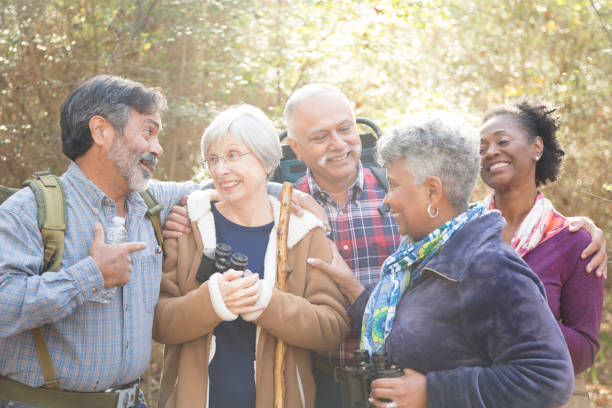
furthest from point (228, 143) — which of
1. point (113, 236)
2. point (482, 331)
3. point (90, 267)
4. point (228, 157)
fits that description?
point (482, 331)

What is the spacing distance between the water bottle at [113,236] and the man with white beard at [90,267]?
4 cm

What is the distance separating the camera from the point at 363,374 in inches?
96.6

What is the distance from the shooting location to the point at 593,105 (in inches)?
324

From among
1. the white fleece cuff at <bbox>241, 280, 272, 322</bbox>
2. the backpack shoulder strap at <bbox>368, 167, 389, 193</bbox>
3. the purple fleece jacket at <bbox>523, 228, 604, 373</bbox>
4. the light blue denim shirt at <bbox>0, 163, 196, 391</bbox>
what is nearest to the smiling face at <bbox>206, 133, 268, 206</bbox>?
the light blue denim shirt at <bbox>0, 163, 196, 391</bbox>

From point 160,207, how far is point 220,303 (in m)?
0.67

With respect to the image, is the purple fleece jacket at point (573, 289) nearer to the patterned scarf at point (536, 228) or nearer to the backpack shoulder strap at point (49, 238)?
the patterned scarf at point (536, 228)

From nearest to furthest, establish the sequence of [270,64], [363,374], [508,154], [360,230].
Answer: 1. [363,374]
2. [508,154]
3. [360,230]
4. [270,64]

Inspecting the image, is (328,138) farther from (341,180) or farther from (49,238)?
(49,238)

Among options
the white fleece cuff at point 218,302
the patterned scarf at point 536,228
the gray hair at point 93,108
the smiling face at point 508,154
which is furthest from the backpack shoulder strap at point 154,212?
the smiling face at point 508,154

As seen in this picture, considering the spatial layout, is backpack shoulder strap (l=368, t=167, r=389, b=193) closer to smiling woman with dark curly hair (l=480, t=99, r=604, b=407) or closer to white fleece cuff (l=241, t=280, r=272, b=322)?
smiling woman with dark curly hair (l=480, t=99, r=604, b=407)

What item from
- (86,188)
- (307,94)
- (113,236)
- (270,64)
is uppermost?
(270,64)

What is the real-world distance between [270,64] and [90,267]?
5767mm

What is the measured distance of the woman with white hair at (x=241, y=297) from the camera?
279cm

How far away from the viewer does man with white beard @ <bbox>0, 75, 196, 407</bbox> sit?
8.07ft
